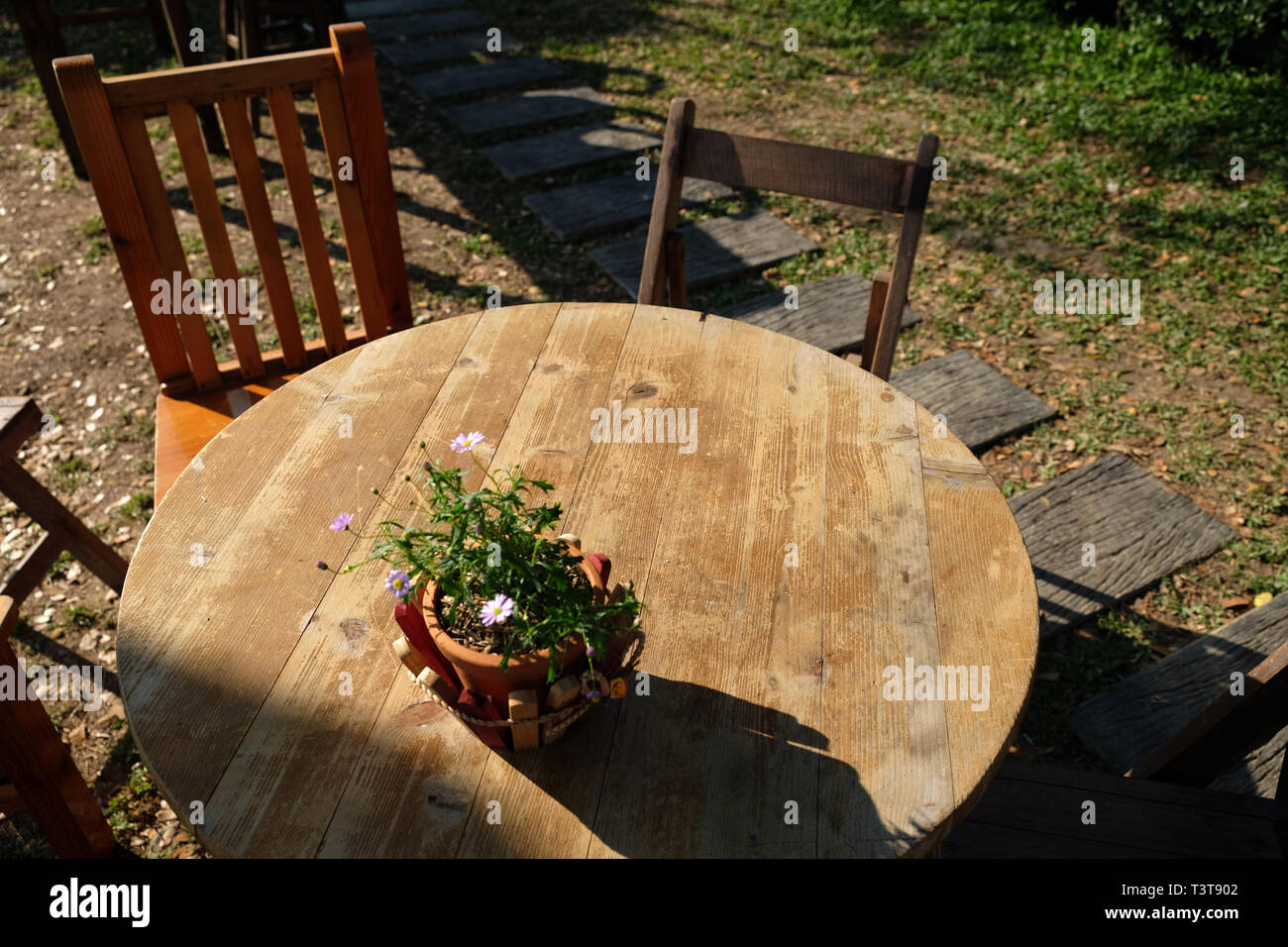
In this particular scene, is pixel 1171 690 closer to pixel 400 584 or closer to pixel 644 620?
pixel 644 620

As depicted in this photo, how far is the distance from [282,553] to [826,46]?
21.4 feet

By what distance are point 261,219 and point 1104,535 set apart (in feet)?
9.22

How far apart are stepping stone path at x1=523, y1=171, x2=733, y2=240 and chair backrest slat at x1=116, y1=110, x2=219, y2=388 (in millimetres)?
2562

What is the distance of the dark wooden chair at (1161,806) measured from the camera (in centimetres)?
178

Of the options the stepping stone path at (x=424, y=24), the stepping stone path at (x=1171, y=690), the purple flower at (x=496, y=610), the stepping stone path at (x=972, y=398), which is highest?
the purple flower at (x=496, y=610)

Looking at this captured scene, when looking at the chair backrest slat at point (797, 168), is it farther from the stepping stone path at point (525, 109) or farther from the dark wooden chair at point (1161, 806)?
Result: the stepping stone path at point (525, 109)

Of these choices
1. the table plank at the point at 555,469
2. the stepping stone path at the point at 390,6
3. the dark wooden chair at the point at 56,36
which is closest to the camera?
the table plank at the point at 555,469

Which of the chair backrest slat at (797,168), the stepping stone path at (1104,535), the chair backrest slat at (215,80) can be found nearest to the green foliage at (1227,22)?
the stepping stone path at (1104,535)

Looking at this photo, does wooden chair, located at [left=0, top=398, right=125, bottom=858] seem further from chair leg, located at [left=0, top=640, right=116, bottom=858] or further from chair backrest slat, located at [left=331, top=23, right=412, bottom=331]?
chair backrest slat, located at [left=331, top=23, right=412, bottom=331]

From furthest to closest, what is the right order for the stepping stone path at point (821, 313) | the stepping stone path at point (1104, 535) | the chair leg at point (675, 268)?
the stepping stone path at point (821, 313) → the stepping stone path at point (1104, 535) → the chair leg at point (675, 268)

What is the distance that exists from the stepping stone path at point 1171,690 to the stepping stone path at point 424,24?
6.78 m

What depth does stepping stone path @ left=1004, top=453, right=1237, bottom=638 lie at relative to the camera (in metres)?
3.01
